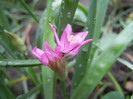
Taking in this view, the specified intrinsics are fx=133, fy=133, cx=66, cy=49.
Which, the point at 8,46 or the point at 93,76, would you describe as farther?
the point at 8,46

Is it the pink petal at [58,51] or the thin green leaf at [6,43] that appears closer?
the pink petal at [58,51]

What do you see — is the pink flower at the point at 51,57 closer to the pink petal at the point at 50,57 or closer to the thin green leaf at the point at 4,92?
the pink petal at the point at 50,57

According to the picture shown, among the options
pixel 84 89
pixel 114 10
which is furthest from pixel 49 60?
pixel 114 10

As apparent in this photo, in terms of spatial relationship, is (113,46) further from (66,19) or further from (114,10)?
(114,10)

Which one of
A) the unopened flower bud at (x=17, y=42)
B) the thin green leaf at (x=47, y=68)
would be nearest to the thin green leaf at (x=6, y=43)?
the unopened flower bud at (x=17, y=42)

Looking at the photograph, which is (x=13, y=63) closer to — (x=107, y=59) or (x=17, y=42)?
(x=17, y=42)

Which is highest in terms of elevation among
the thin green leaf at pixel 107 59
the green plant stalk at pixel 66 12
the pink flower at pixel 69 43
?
the green plant stalk at pixel 66 12

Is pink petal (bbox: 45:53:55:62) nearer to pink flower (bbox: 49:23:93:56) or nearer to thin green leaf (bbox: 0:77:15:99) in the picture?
pink flower (bbox: 49:23:93:56)

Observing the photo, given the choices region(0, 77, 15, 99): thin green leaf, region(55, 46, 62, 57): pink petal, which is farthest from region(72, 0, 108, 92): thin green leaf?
region(0, 77, 15, 99): thin green leaf
